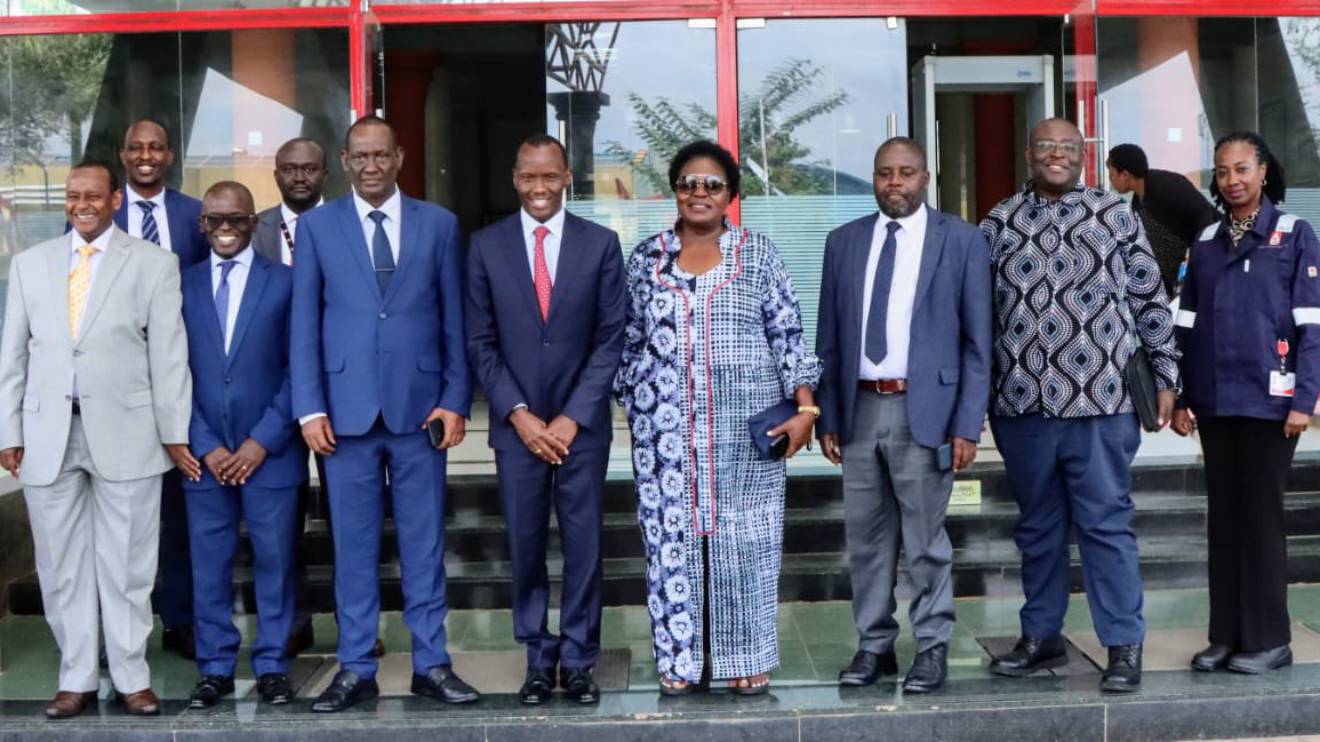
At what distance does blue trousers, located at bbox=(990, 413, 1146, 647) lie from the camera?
13.6 ft

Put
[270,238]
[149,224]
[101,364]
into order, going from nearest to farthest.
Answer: [101,364] → [149,224] → [270,238]

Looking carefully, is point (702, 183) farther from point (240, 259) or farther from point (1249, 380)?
point (1249, 380)

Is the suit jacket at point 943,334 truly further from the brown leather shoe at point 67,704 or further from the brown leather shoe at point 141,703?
the brown leather shoe at point 67,704

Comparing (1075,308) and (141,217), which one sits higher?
(141,217)

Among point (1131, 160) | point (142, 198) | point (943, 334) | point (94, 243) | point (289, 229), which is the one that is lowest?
point (943, 334)

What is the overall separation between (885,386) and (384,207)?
5.58 feet

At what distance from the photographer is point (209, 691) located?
4188 millimetres

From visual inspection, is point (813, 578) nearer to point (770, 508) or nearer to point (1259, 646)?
point (770, 508)

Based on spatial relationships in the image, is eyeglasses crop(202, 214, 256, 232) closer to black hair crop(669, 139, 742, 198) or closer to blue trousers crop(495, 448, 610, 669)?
blue trousers crop(495, 448, 610, 669)

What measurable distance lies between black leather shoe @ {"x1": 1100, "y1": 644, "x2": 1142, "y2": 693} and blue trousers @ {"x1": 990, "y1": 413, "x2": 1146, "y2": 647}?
0.10 ft

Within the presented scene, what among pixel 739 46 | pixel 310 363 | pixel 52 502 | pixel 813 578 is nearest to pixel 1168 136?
pixel 739 46

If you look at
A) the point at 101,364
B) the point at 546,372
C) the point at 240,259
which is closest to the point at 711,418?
the point at 546,372

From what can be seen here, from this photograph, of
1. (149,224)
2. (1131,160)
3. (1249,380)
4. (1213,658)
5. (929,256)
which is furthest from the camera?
(1131,160)

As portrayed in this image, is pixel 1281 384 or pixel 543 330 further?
pixel 1281 384
